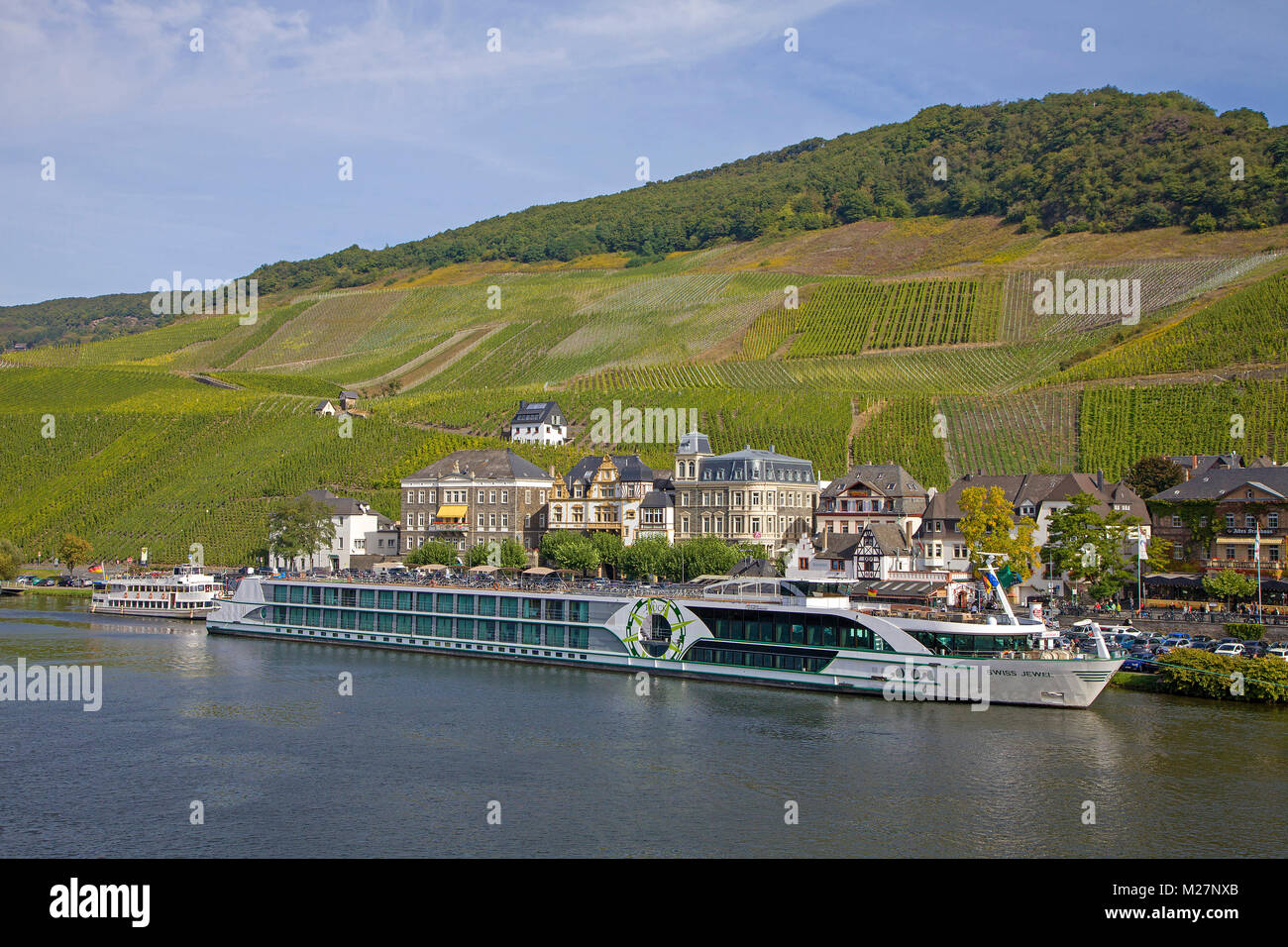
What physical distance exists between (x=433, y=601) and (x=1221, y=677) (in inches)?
1569

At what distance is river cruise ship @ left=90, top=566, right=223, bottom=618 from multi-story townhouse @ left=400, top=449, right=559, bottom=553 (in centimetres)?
1662

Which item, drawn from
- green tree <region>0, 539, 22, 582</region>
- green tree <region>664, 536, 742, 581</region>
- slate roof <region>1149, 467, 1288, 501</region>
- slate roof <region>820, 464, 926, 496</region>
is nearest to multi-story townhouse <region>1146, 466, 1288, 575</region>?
slate roof <region>1149, 467, 1288, 501</region>

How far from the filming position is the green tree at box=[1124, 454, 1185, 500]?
7588cm

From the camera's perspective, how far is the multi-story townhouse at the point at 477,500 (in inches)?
3588

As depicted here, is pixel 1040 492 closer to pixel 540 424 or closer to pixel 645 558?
pixel 645 558

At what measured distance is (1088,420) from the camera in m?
91.1

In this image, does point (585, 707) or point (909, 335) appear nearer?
point (585, 707)

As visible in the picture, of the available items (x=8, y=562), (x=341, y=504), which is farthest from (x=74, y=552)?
(x=341, y=504)

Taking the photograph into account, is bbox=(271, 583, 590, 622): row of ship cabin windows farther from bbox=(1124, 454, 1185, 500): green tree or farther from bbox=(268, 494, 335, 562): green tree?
bbox=(1124, 454, 1185, 500): green tree

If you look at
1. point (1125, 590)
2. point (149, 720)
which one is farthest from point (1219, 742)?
point (149, 720)

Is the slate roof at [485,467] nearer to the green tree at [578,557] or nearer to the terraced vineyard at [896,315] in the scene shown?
the green tree at [578,557]

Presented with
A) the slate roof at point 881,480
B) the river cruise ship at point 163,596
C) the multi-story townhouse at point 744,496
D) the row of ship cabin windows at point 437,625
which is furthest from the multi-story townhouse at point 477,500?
the slate roof at point 881,480
